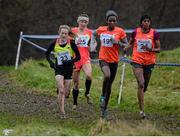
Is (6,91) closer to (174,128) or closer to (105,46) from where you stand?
(105,46)

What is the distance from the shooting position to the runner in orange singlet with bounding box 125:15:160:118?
37.3ft

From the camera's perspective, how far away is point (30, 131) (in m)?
8.80

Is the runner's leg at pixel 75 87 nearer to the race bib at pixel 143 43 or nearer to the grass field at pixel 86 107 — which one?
the grass field at pixel 86 107

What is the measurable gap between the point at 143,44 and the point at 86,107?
246 cm

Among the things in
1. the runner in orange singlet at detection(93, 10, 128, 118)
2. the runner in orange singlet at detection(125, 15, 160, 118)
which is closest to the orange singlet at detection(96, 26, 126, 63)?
the runner in orange singlet at detection(93, 10, 128, 118)

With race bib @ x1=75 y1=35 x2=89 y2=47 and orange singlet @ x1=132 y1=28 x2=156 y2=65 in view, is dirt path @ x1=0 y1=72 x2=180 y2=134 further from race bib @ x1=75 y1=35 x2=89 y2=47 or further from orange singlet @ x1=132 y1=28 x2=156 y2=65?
race bib @ x1=75 y1=35 x2=89 y2=47

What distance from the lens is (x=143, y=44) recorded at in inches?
448

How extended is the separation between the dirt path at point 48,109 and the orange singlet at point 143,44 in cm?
117

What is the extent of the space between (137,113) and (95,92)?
302 centimetres

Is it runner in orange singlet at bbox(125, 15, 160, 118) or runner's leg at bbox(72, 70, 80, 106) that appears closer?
runner in orange singlet at bbox(125, 15, 160, 118)

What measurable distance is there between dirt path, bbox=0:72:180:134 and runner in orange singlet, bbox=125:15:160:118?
2.01 ft

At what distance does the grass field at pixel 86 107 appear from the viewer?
9008mm

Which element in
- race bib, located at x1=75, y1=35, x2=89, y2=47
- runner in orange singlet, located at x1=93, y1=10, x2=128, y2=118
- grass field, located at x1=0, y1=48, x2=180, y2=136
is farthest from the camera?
race bib, located at x1=75, y1=35, x2=89, y2=47

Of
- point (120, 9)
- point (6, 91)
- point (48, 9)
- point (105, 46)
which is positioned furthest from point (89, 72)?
point (120, 9)
